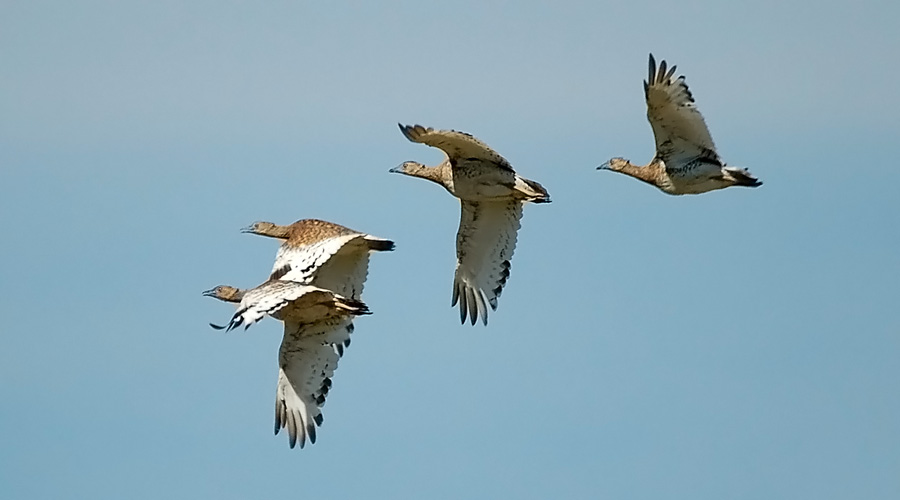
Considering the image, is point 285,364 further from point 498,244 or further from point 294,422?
point 498,244

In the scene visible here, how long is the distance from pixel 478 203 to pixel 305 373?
381 centimetres

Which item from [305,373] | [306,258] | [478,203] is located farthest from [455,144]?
[305,373]

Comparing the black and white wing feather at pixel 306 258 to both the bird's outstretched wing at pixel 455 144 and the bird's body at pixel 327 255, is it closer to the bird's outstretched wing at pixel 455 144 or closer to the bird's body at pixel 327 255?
the bird's body at pixel 327 255

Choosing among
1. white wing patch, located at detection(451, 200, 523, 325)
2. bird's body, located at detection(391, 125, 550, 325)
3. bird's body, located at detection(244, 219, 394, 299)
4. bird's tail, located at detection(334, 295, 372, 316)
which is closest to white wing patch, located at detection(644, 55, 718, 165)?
bird's body, located at detection(391, 125, 550, 325)

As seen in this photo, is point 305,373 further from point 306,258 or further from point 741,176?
point 741,176

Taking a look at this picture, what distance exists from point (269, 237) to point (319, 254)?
11.9 feet

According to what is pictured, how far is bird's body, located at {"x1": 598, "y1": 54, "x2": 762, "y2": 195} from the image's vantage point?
23.8 meters

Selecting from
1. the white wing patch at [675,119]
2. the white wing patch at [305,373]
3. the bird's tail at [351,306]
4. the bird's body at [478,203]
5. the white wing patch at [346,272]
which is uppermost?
the white wing patch at [675,119]

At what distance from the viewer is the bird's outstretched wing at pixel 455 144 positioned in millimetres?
22984

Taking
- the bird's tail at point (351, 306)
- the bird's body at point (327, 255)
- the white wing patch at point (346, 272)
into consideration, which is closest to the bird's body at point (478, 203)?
the bird's body at point (327, 255)

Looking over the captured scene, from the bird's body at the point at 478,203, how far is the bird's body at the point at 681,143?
6.05 feet

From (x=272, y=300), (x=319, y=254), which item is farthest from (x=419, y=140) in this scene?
(x=272, y=300)

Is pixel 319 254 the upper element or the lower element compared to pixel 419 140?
lower

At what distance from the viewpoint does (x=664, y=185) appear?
24859mm
